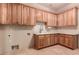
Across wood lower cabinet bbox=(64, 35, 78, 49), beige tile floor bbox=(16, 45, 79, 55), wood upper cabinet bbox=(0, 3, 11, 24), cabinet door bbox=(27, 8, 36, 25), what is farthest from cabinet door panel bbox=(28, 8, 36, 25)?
wood lower cabinet bbox=(64, 35, 78, 49)

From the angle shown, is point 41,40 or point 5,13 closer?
point 5,13

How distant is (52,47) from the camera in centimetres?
145

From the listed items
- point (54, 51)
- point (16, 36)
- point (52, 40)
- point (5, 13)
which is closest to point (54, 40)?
point (52, 40)

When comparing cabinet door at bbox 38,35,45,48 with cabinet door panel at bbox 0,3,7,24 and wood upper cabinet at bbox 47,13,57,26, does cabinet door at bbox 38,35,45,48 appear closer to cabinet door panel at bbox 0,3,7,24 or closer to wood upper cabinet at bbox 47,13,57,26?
wood upper cabinet at bbox 47,13,57,26

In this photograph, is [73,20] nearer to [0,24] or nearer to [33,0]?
[33,0]

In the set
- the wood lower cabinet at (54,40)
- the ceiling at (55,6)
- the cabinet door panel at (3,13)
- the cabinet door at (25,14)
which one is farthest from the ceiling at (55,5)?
the cabinet door panel at (3,13)

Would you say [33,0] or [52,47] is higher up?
[33,0]

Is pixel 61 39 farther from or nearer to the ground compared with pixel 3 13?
nearer to the ground

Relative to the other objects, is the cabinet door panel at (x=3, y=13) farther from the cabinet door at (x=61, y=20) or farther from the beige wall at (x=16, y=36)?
the cabinet door at (x=61, y=20)

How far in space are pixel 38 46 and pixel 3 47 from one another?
470 millimetres

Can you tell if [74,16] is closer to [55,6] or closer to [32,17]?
[55,6]

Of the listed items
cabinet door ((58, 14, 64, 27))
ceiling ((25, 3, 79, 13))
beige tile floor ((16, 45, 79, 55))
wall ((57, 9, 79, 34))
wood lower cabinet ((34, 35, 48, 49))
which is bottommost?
beige tile floor ((16, 45, 79, 55))

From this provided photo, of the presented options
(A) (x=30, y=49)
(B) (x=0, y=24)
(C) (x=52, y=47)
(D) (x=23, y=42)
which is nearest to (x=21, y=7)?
(B) (x=0, y=24)
